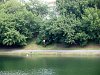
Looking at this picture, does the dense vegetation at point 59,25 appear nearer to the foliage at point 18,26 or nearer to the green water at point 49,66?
the foliage at point 18,26

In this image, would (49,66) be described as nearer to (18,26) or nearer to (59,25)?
(59,25)

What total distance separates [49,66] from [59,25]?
14.4 m

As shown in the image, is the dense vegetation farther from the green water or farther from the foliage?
the green water

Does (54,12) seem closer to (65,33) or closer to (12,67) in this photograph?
(65,33)

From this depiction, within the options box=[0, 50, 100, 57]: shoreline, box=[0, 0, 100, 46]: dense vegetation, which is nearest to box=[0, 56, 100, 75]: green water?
box=[0, 50, 100, 57]: shoreline

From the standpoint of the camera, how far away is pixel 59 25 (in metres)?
53.4

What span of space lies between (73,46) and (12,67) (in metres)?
15.4

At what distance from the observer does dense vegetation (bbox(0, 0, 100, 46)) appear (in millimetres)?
52219

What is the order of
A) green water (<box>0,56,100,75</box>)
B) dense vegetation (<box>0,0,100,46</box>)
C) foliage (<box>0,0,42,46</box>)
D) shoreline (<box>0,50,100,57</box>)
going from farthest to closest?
foliage (<box>0,0,42,46</box>)
dense vegetation (<box>0,0,100,46</box>)
shoreline (<box>0,50,100,57</box>)
green water (<box>0,56,100,75</box>)

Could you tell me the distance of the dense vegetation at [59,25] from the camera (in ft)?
171

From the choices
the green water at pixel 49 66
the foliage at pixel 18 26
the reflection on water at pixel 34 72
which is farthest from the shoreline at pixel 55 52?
the reflection on water at pixel 34 72

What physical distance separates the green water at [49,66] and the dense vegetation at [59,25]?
687 centimetres

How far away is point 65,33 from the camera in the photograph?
52.5 m

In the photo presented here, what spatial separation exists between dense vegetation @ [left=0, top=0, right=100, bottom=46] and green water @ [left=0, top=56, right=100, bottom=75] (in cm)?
687
